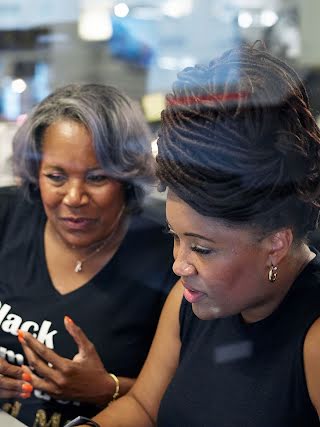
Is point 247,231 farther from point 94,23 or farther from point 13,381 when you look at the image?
point 94,23

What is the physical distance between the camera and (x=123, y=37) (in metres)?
3.05

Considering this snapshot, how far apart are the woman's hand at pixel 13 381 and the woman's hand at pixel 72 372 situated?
2cm

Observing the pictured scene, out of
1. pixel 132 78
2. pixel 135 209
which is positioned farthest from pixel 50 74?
pixel 135 209

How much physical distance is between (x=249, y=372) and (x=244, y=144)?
1.18ft

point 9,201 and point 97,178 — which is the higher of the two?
point 97,178

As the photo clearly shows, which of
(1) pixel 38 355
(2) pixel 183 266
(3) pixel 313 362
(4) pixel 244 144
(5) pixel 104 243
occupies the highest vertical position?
(4) pixel 244 144

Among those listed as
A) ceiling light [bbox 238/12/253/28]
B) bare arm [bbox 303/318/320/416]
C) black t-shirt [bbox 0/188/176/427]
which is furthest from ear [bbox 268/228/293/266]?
ceiling light [bbox 238/12/253/28]

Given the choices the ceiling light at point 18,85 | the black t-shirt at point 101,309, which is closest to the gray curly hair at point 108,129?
the black t-shirt at point 101,309

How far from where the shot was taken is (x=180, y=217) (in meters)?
1.03

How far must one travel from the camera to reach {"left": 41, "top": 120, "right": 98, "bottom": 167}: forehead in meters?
1.49

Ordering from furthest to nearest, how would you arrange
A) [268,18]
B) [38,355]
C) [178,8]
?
[178,8], [268,18], [38,355]

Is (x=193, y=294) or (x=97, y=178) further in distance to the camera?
(x=97, y=178)

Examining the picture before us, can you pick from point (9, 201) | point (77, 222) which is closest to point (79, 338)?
point (77, 222)

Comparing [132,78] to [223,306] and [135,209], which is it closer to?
[135,209]
